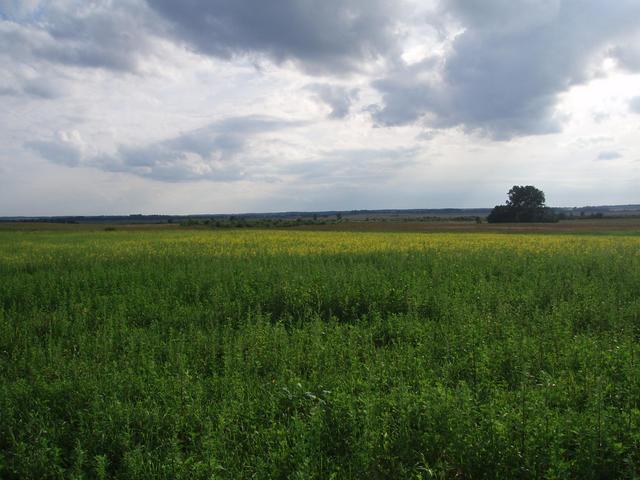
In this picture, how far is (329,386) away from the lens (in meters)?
5.48

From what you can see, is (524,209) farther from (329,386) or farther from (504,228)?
(329,386)

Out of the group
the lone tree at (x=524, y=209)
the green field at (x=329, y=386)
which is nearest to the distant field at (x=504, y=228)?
the lone tree at (x=524, y=209)

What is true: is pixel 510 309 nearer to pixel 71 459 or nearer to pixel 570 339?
pixel 570 339

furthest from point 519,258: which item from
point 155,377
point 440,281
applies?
point 155,377

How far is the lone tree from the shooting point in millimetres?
87438

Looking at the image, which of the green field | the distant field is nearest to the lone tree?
the distant field

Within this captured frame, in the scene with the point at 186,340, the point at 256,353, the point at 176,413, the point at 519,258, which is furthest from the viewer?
the point at 519,258

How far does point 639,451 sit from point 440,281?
307 inches

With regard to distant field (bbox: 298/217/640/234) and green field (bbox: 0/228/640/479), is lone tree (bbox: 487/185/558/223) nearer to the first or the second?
A: distant field (bbox: 298/217/640/234)

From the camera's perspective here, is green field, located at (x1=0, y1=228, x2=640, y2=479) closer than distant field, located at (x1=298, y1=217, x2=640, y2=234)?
Yes

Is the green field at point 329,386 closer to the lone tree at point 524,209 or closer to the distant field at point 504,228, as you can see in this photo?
the distant field at point 504,228

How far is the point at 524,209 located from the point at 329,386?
9282 centimetres

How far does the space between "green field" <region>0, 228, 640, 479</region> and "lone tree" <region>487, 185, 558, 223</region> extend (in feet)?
275

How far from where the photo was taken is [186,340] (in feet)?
25.4
